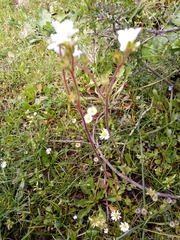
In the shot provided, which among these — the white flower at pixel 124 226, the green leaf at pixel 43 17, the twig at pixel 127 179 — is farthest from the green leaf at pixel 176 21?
the white flower at pixel 124 226

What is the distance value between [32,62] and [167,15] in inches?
35.1

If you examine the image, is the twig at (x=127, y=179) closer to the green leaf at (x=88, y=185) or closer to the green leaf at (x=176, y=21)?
the green leaf at (x=88, y=185)

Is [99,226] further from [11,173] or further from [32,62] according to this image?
[32,62]

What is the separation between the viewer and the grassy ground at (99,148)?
4.03 ft

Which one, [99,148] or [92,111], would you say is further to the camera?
[92,111]

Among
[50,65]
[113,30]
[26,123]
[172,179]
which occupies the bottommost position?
[172,179]

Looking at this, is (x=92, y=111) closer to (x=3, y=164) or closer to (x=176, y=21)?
(x=3, y=164)

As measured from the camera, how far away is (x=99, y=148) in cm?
136

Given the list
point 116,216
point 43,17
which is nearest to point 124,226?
point 116,216

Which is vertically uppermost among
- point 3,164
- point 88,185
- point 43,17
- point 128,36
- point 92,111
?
point 43,17

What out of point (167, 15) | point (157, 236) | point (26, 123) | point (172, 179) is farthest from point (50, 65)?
point (157, 236)

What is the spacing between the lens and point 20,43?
2.09 metres

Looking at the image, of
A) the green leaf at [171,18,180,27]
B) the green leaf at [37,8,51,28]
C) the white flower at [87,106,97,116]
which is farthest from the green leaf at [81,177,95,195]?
the green leaf at [37,8,51,28]

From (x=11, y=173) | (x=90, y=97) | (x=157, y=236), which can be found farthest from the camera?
(x=90, y=97)
